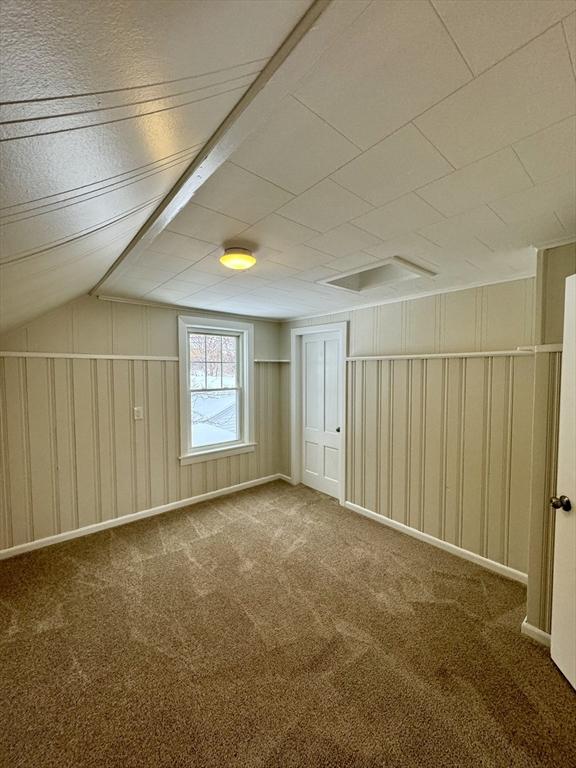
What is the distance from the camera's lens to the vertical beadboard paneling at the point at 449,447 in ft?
7.93

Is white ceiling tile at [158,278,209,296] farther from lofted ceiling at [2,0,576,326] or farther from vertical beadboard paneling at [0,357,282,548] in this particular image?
vertical beadboard paneling at [0,357,282,548]

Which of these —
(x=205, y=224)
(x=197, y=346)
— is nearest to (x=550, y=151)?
(x=205, y=224)

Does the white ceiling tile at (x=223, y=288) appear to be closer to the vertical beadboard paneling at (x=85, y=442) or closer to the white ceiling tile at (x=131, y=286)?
the white ceiling tile at (x=131, y=286)

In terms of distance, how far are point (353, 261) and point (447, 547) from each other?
8.41 ft

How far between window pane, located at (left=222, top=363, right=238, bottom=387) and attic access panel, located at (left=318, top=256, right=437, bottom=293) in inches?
79.4

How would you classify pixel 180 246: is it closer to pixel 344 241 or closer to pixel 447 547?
pixel 344 241

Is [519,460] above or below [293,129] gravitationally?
below

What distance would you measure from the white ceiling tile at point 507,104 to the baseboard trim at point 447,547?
282 centimetres

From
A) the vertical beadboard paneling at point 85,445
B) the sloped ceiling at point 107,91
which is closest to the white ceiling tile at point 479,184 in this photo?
the sloped ceiling at point 107,91

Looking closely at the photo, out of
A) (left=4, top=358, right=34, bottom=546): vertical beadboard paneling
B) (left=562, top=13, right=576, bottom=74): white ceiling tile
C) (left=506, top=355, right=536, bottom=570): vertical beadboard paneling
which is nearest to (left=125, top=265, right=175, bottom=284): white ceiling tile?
(left=4, top=358, right=34, bottom=546): vertical beadboard paneling

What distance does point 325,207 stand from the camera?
141 centimetres

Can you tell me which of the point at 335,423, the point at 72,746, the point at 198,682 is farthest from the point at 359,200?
the point at 335,423

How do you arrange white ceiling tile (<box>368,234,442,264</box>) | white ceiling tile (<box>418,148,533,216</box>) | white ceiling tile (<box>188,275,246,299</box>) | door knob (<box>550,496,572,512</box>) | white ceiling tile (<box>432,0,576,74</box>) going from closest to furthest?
white ceiling tile (<box>432,0,576,74</box>) < white ceiling tile (<box>418,148,533,216</box>) < door knob (<box>550,496,572,512</box>) < white ceiling tile (<box>368,234,442,264</box>) < white ceiling tile (<box>188,275,246,299</box>)

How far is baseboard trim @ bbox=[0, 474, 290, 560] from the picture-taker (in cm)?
274
